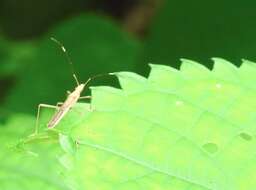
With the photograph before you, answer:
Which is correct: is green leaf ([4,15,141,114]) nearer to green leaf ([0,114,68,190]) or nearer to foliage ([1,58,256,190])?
green leaf ([0,114,68,190])

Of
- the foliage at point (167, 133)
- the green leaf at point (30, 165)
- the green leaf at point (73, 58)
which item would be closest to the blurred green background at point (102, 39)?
the green leaf at point (73, 58)

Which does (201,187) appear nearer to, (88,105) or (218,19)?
(88,105)

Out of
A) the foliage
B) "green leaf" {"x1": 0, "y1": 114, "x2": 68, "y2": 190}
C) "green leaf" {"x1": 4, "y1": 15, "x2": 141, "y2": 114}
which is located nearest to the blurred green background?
"green leaf" {"x1": 4, "y1": 15, "x2": 141, "y2": 114}

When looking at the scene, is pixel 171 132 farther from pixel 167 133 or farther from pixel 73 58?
pixel 73 58

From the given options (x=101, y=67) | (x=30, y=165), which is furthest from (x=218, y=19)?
(x=30, y=165)

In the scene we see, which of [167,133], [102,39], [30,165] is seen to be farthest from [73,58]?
[167,133]
